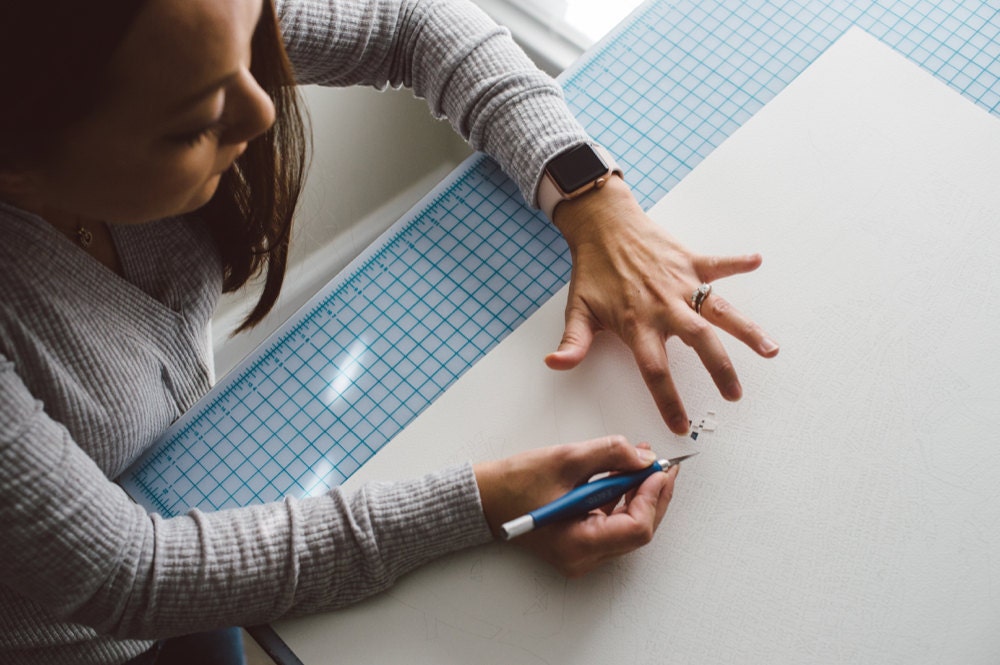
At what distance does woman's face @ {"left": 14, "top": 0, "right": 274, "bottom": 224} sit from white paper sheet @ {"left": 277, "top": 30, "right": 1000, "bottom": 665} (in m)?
0.30

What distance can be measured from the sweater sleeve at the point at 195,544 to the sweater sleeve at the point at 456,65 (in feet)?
1.17

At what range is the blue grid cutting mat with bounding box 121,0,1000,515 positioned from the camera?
2.61ft

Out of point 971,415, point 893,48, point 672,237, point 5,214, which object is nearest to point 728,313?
point 672,237

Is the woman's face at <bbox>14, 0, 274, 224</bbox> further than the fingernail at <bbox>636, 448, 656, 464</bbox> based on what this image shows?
No

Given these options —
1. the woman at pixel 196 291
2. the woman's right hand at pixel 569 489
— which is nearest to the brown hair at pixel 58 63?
the woman at pixel 196 291

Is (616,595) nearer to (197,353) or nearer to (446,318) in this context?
(446,318)

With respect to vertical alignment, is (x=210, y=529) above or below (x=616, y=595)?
above

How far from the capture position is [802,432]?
753 mm

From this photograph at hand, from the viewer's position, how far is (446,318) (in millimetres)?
854

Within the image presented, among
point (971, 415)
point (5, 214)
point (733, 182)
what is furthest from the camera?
point (733, 182)

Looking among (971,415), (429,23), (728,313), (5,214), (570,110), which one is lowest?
(971,415)

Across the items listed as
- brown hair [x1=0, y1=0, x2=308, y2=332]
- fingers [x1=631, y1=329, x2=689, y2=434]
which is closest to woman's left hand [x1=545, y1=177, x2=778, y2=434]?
fingers [x1=631, y1=329, x2=689, y2=434]

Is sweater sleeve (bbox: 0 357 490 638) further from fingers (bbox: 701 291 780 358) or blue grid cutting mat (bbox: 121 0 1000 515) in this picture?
fingers (bbox: 701 291 780 358)

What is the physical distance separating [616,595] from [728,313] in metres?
0.27
